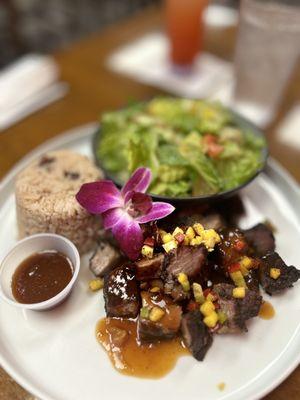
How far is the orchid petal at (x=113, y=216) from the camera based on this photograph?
2.09 metres

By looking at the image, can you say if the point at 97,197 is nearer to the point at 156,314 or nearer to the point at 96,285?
the point at 96,285

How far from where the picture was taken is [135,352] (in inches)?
72.7

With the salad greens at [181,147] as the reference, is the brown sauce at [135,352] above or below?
below

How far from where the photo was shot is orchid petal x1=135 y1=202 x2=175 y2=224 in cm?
203

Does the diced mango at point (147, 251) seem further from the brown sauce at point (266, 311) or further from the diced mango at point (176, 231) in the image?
the brown sauce at point (266, 311)

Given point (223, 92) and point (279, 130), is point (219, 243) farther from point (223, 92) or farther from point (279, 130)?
point (223, 92)

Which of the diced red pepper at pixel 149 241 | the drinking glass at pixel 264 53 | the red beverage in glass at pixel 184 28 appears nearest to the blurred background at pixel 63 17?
the red beverage in glass at pixel 184 28

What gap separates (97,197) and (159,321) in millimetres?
733

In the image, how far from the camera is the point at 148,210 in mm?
2066

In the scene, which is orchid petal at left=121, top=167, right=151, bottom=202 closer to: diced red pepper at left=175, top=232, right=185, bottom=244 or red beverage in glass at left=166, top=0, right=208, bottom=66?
diced red pepper at left=175, top=232, right=185, bottom=244

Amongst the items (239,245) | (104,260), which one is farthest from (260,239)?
(104,260)

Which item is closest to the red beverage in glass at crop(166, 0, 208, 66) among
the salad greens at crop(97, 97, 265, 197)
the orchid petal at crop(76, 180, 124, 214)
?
the salad greens at crop(97, 97, 265, 197)

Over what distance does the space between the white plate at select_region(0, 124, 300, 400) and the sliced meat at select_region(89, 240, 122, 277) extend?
0.09 meters

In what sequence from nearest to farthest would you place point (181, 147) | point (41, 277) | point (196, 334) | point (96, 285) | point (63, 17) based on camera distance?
point (196, 334), point (41, 277), point (96, 285), point (181, 147), point (63, 17)
